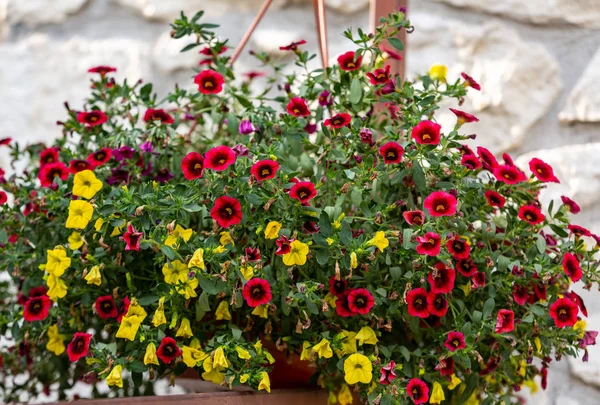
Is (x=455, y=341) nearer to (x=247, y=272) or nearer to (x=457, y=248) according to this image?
(x=457, y=248)

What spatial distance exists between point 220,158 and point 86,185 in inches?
6.3

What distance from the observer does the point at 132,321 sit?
82 cm

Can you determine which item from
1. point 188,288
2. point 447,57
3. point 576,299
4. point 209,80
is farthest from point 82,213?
point 447,57

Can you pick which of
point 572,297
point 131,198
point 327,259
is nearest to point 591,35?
point 572,297

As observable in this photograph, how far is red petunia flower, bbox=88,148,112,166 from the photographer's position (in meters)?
0.94

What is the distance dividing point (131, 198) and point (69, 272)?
0.17 m

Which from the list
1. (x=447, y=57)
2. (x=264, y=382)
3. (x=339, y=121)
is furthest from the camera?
(x=447, y=57)

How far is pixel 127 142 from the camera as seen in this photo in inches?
39.0

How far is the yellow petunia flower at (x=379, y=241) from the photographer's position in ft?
2.65

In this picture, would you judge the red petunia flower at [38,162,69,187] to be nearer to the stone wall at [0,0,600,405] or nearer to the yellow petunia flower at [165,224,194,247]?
the yellow petunia flower at [165,224,194,247]

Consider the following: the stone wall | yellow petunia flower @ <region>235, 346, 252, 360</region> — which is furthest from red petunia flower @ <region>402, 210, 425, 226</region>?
the stone wall

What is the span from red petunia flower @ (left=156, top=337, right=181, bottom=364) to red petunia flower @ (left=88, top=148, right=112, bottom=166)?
247 mm

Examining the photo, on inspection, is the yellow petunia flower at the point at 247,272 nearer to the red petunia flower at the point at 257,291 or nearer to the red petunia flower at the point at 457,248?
the red petunia flower at the point at 257,291

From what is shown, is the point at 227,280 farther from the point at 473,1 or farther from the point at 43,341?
the point at 473,1
